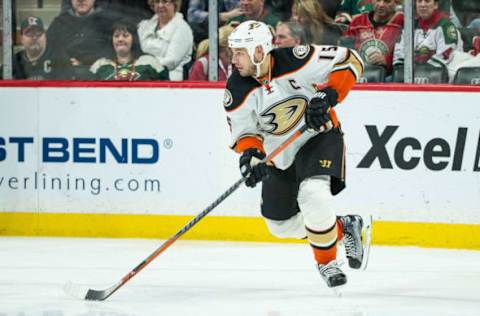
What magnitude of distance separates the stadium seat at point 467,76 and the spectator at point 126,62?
164 cm

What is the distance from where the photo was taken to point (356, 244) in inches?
203

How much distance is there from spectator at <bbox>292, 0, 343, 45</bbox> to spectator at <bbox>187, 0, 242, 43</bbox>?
0.35m

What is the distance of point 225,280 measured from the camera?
5418 millimetres

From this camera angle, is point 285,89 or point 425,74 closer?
point 285,89

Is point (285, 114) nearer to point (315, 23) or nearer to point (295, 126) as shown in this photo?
point (295, 126)

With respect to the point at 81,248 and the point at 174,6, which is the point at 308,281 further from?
the point at 174,6

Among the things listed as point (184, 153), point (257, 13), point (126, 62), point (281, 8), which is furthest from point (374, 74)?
point (126, 62)

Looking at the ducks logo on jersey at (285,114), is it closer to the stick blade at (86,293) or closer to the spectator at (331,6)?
the stick blade at (86,293)

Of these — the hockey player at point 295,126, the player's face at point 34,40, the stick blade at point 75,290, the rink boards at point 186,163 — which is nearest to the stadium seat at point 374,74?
the rink boards at point 186,163

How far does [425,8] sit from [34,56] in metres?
2.30

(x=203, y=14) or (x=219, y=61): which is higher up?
(x=203, y=14)

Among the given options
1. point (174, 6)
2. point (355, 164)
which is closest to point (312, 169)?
point (355, 164)

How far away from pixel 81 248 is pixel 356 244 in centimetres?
190

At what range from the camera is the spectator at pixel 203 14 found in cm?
685
